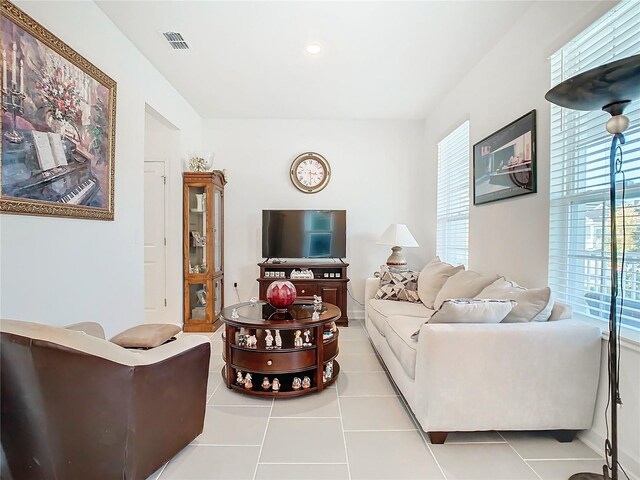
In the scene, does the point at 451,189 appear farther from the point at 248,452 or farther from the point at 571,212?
the point at 248,452

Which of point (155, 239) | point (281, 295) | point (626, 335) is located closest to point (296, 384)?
point (281, 295)

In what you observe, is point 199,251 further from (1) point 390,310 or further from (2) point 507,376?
(2) point 507,376

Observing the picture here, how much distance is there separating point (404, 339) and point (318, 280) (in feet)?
7.30

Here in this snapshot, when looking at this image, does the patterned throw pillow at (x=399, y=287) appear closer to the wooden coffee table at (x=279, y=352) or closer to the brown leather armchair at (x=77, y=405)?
the wooden coffee table at (x=279, y=352)

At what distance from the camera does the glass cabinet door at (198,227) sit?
422 cm

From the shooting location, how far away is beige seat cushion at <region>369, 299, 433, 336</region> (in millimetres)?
2951

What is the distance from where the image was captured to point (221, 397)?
2.45m

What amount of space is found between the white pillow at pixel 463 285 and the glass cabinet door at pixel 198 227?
9.25 feet

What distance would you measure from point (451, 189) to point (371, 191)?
1.19 metres

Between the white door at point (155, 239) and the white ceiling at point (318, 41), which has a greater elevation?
the white ceiling at point (318, 41)

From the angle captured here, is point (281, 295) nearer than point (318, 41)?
Yes

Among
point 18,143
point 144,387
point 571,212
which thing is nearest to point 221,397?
point 144,387

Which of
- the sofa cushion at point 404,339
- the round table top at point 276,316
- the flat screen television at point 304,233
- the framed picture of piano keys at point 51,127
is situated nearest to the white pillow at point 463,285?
the sofa cushion at point 404,339

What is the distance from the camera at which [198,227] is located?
4266 millimetres
